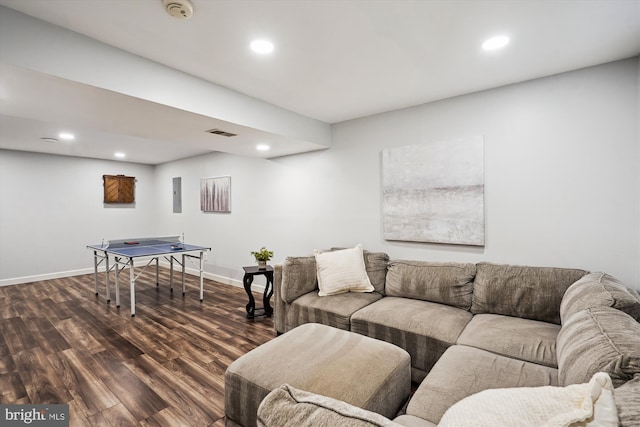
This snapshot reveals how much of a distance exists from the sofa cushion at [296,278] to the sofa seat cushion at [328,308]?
66mm

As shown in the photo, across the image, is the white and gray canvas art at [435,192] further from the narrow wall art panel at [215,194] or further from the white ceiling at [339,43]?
the narrow wall art panel at [215,194]

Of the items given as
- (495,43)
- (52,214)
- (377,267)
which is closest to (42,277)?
(52,214)

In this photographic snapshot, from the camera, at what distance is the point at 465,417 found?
0.73m

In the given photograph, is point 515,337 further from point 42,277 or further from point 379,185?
point 42,277

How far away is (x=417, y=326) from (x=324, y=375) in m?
1.00

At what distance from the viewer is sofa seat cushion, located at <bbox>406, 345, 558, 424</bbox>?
1308 millimetres

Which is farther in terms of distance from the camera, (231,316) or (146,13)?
(231,316)

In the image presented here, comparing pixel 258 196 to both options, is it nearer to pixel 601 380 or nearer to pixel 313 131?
pixel 313 131

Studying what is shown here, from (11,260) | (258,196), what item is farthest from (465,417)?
(11,260)

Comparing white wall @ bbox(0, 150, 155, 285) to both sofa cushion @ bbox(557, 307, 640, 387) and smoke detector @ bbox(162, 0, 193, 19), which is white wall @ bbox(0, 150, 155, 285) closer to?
smoke detector @ bbox(162, 0, 193, 19)

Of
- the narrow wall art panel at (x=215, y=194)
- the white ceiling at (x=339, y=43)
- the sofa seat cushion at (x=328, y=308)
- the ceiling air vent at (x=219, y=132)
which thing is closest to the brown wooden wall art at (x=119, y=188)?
the narrow wall art panel at (x=215, y=194)

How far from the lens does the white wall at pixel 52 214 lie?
521 cm

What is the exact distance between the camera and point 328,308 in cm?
265

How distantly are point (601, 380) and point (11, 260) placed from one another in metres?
7.60
